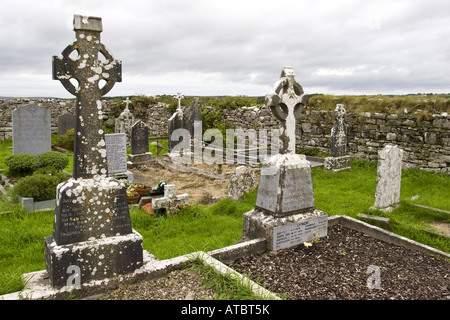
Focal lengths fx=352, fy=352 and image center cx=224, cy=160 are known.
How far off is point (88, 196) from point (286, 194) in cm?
253

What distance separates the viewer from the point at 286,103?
4.86 m

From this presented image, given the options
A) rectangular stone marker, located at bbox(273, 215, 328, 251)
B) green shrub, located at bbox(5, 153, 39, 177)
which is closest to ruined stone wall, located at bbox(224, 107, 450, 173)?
rectangular stone marker, located at bbox(273, 215, 328, 251)

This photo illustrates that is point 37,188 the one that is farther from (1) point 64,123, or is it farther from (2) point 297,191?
(1) point 64,123

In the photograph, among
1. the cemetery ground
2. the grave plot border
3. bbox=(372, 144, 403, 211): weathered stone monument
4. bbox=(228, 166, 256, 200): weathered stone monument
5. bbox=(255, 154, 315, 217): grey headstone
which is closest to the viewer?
the grave plot border

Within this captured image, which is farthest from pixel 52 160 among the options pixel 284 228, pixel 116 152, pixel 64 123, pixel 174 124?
pixel 64 123

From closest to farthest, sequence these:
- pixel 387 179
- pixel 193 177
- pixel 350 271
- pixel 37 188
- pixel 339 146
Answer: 1. pixel 350 271
2. pixel 37 188
3. pixel 387 179
4. pixel 193 177
5. pixel 339 146

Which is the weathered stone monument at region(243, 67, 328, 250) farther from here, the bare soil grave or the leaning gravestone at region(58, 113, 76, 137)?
the leaning gravestone at region(58, 113, 76, 137)

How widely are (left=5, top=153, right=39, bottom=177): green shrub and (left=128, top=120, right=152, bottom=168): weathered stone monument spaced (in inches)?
143

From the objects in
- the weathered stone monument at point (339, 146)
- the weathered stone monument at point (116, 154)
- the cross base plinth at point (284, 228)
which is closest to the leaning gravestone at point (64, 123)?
the weathered stone monument at point (116, 154)

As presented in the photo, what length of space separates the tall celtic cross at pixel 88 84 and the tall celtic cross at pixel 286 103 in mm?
2223

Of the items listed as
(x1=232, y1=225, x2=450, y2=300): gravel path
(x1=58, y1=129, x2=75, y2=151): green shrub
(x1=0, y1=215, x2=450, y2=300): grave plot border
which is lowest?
(x1=232, y1=225, x2=450, y2=300): gravel path

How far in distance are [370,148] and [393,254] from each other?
7813 millimetres

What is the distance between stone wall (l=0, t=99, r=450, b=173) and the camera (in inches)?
397

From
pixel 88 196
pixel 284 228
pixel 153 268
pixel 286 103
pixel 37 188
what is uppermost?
pixel 286 103
